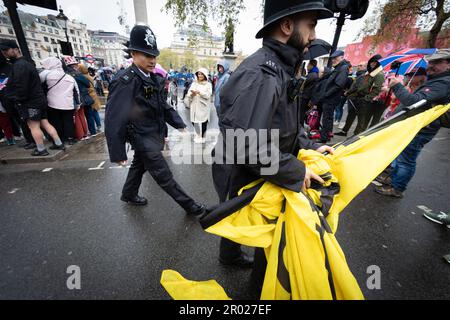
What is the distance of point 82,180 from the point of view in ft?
12.6

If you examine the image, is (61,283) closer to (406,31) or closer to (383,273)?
(383,273)

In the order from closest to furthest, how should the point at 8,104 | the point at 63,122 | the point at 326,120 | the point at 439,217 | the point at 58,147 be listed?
the point at 439,217
the point at 8,104
the point at 58,147
the point at 63,122
the point at 326,120

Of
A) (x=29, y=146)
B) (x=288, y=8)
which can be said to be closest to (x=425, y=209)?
(x=288, y=8)

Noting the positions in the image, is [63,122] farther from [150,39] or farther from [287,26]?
[287,26]

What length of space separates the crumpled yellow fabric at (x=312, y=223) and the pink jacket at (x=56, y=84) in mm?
5379

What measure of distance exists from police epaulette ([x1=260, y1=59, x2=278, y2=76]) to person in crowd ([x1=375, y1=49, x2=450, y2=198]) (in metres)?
1.90

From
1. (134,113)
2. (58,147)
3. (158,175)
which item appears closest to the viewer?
(134,113)

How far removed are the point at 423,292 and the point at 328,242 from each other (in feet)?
5.42

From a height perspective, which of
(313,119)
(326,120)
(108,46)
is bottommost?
(313,119)

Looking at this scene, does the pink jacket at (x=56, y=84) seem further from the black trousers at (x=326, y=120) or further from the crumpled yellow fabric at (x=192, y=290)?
the black trousers at (x=326, y=120)

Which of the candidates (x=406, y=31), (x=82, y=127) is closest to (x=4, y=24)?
(x=82, y=127)

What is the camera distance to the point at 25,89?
4.09 meters

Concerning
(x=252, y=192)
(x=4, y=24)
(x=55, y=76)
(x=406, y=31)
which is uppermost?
(x=4, y=24)

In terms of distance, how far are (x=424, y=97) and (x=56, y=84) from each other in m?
6.52
